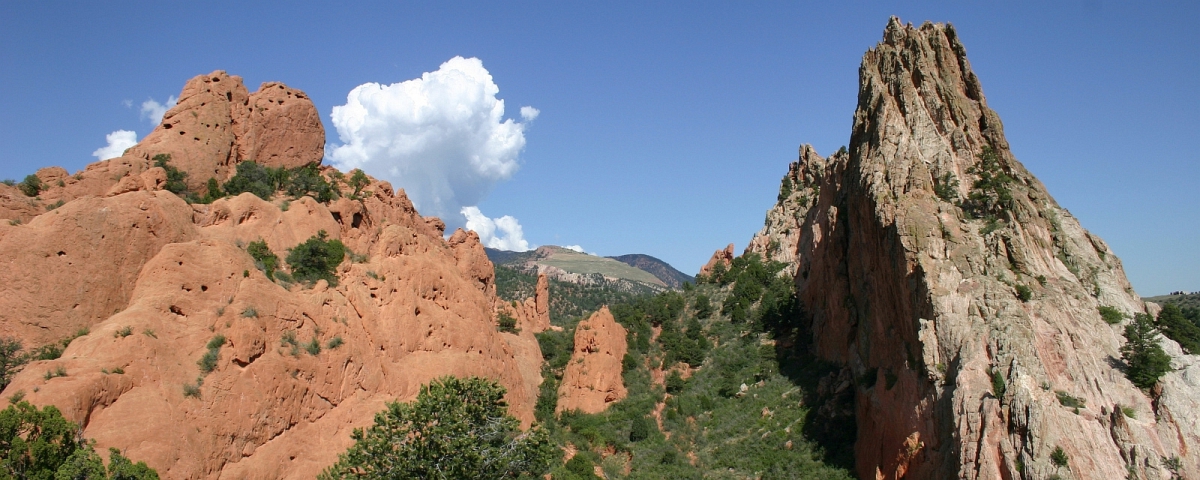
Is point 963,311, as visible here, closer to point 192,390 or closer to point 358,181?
point 192,390

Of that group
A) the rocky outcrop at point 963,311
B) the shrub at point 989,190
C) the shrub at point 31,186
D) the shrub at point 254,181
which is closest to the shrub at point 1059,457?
the rocky outcrop at point 963,311

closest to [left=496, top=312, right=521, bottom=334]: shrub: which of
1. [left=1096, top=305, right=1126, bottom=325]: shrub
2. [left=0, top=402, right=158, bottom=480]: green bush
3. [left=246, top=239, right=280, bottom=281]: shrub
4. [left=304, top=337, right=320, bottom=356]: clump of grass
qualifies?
[left=246, top=239, right=280, bottom=281]: shrub

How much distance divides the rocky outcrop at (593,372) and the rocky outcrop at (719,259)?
103 feet

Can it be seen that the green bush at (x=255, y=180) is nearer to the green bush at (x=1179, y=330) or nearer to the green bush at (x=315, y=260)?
the green bush at (x=315, y=260)

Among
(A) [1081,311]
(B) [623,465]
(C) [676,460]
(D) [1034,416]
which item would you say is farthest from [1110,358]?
(B) [623,465]

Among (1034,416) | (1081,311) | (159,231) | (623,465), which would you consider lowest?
(623,465)

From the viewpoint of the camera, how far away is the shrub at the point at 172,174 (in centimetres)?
3375

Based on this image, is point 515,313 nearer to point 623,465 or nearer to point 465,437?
point 623,465

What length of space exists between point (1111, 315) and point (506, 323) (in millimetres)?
35546

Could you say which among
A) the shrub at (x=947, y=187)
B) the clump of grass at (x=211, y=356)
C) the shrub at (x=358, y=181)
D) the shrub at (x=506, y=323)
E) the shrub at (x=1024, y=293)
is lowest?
the clump of grass at (x=211, y=356)

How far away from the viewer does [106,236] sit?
2461 centimetres

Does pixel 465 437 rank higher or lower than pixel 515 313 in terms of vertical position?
lower

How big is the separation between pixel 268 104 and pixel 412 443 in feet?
95.8

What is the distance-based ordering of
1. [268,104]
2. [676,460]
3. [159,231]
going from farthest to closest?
[268,104]
[676,460]
[159,231]
